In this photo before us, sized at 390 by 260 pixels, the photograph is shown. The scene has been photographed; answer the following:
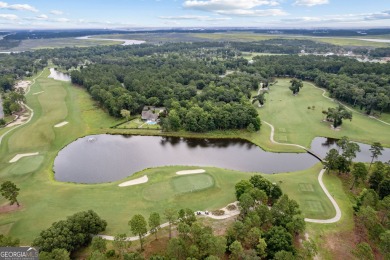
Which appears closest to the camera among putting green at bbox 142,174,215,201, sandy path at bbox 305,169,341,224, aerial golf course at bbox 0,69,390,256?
sandy path at bbox 305,169,341,224

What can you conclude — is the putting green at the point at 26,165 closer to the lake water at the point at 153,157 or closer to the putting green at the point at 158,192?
the lake water at the point at 153,157

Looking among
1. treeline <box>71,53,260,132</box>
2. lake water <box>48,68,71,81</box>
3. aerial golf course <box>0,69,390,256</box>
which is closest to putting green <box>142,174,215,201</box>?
aerial golf course <box>0,69,390,256</box>

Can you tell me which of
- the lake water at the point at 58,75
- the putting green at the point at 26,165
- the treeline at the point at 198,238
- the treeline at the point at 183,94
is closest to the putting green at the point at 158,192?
the treeline at the point at 198,238

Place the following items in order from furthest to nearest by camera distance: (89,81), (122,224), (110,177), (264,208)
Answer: (89,81)
(110,177)
(122,224)
(264,208)

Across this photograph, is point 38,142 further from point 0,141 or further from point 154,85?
point 154,85

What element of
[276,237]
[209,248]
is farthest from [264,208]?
[209,248]

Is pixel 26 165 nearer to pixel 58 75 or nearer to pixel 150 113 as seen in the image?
pixel 150 113

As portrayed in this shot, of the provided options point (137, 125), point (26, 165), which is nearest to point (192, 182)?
point (137, 125)

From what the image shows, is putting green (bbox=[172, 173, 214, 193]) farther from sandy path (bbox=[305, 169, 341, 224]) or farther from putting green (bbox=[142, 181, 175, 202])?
sandy path (bbox=[305, 169, 341, 224])
